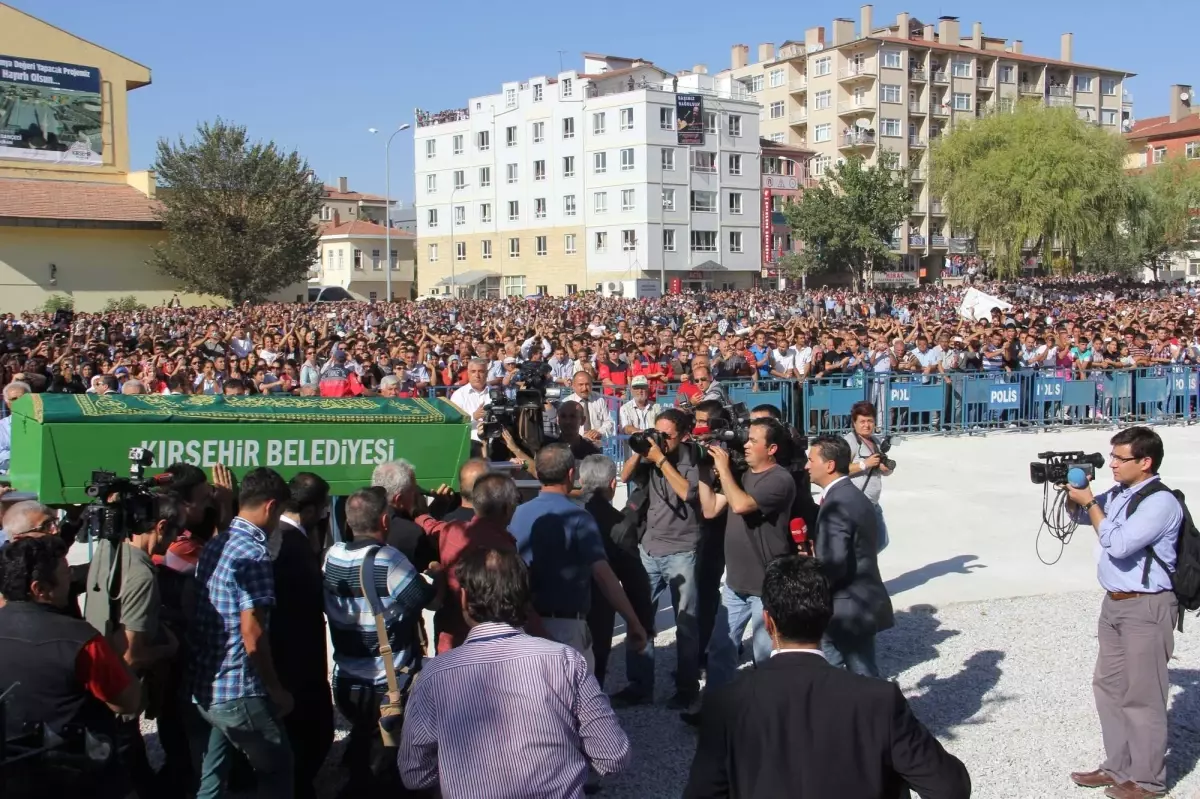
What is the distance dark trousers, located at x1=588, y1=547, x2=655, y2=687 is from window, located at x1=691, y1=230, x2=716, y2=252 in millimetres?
62948

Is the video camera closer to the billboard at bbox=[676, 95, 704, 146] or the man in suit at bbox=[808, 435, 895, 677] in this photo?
the man in suit at bbox=[808, 435, 895, 677]

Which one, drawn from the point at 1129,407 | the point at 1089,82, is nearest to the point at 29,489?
the point at 1129,407

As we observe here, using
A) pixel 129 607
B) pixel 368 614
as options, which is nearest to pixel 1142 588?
pixel 368 614

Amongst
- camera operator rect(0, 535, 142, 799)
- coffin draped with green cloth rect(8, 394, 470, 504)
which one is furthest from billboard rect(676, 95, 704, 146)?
camera operator rect(0, 535, 142, 799)

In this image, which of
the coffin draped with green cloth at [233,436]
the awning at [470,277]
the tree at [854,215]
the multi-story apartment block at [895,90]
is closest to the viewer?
the coffin draped with green cloth at [233,436]

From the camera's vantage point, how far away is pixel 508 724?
3062mm

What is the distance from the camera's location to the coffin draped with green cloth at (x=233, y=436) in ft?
19.7

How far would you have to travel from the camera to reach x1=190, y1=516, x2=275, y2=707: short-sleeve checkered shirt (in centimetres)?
418

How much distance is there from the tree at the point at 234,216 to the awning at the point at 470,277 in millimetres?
23954

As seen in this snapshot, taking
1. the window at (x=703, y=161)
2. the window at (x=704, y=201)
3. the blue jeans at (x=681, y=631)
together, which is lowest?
the blue jeans at (x=681, y=631)

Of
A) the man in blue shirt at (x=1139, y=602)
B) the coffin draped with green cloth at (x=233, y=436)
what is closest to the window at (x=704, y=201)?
the coffin draped with green cloth at (x=233, y=436)

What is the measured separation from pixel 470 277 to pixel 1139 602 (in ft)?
229

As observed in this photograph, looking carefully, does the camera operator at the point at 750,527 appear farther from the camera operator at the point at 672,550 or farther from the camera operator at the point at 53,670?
the camera operator at the point at 53,670

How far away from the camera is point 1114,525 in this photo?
199 inches
